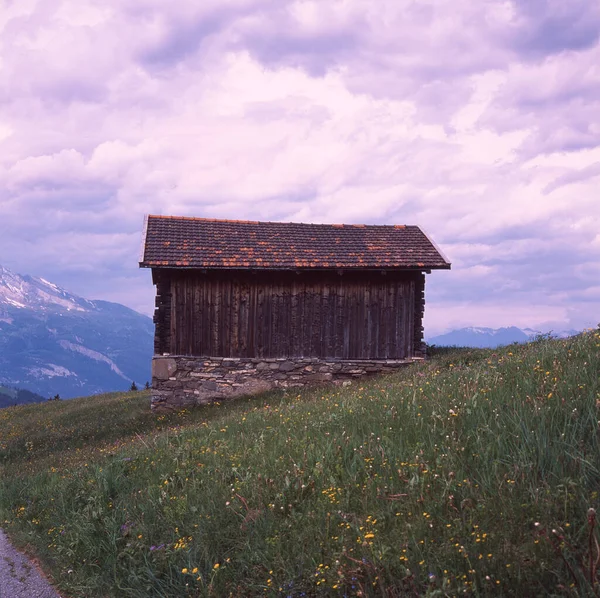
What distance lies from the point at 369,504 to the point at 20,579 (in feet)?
15.7

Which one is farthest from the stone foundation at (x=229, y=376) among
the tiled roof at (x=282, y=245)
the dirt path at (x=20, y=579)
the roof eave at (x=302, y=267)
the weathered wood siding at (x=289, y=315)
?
the dirt path at (x=20, y=579)

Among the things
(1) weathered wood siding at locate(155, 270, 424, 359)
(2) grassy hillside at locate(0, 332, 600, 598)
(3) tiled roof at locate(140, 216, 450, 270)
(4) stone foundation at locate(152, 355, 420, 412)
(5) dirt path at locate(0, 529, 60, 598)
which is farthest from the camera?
(1) weathered wood siding at locate(155, 270, 424, 359)

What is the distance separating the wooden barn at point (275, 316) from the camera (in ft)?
72.7

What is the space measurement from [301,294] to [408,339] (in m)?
4.72

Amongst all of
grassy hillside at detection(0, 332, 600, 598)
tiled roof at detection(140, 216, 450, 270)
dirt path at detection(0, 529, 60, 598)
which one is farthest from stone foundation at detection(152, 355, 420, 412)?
dirt path at detection(0, 529, 60, 598)

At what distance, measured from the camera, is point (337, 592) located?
186 inches

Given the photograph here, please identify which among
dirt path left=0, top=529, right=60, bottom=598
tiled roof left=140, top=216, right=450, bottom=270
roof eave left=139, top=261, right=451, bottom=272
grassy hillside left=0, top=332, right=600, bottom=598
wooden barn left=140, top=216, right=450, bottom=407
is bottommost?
dirt path left=0, top=529, right=60, bottom=598

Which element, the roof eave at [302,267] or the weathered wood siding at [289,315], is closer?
the roof eave at [302,267]

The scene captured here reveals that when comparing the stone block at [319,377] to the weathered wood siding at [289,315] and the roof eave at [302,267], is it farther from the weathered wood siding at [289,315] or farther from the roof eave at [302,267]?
the roof eave at [302,267]

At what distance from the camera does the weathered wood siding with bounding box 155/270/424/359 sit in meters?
22.3

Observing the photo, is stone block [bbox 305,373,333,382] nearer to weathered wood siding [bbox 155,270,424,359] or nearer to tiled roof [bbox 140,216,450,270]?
weathered wood siding [bbox 155,270,424,359]

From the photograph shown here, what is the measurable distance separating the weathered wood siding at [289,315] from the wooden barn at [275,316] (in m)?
0.04

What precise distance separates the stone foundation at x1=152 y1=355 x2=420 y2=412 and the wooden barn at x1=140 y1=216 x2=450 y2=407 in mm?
39

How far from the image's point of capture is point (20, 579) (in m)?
7.12
